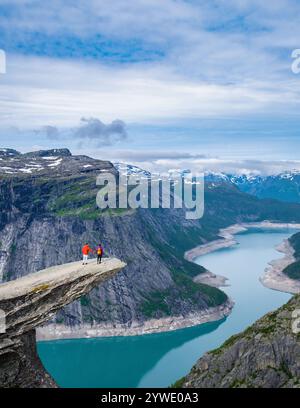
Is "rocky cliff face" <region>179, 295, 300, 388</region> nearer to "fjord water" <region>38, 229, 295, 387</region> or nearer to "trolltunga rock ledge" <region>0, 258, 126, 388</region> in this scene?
"trolltunga rock ledge" <region>0, 258, 126, 388</region>

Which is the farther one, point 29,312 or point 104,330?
point 104,330

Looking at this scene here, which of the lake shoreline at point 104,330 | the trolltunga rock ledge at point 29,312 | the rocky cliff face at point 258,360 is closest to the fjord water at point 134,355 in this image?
the lake shoreline at point 104,330

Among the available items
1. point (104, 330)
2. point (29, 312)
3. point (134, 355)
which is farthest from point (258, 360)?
point (104, 330)

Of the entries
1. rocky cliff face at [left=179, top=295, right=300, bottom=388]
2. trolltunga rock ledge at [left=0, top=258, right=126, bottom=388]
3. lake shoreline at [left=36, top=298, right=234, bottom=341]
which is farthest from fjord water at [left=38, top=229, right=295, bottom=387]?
trolltunga rock ledge at [left=0, top=258, right=126, bottom=388]

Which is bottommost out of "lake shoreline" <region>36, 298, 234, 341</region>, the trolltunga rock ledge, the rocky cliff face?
"lake shoreline" <region>36, 298, 234, 341</region>

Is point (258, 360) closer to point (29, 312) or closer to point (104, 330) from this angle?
point (29, 312)
